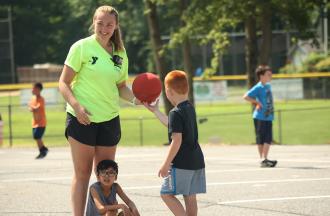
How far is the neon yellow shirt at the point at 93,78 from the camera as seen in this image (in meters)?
7.19

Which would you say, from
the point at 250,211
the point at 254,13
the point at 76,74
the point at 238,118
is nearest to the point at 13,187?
the point at 250,211

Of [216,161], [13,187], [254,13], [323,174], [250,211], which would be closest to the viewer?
[250,211]

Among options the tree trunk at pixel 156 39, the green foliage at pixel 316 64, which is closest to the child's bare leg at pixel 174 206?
the tree trunk at pixel 156 39

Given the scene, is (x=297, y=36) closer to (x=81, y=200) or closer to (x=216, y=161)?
(x=216, y=161)

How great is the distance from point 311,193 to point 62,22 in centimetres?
8689

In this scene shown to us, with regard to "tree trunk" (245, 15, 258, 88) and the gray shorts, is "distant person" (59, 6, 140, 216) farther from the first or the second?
"tree trunk" (245, 15, 258, 88)

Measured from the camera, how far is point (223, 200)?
388 inches

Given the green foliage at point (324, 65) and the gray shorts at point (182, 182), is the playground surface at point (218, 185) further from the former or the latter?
the green foliage at point (324, 65)

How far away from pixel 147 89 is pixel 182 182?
0.86 metres

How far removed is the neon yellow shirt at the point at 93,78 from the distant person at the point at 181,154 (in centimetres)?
39

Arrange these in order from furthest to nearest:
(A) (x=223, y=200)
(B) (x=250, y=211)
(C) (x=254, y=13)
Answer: (C) (x=254, y=13) < (A) (x=223, y=200) < (B) (x=250, y=211)

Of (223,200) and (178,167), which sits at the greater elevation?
(178,167)

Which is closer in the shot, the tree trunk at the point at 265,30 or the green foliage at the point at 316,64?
the tree trunk at the point at 265,30

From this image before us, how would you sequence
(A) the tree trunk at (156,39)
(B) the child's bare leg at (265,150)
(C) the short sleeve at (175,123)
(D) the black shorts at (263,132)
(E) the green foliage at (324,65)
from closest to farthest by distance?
(C) the short sleeve at (175,123), (B) the child's bare leg at (265,150), (D) the black shorts at (263,132), (A) the tree trunk at (156,39), (E) the green foliage at (324,65)
